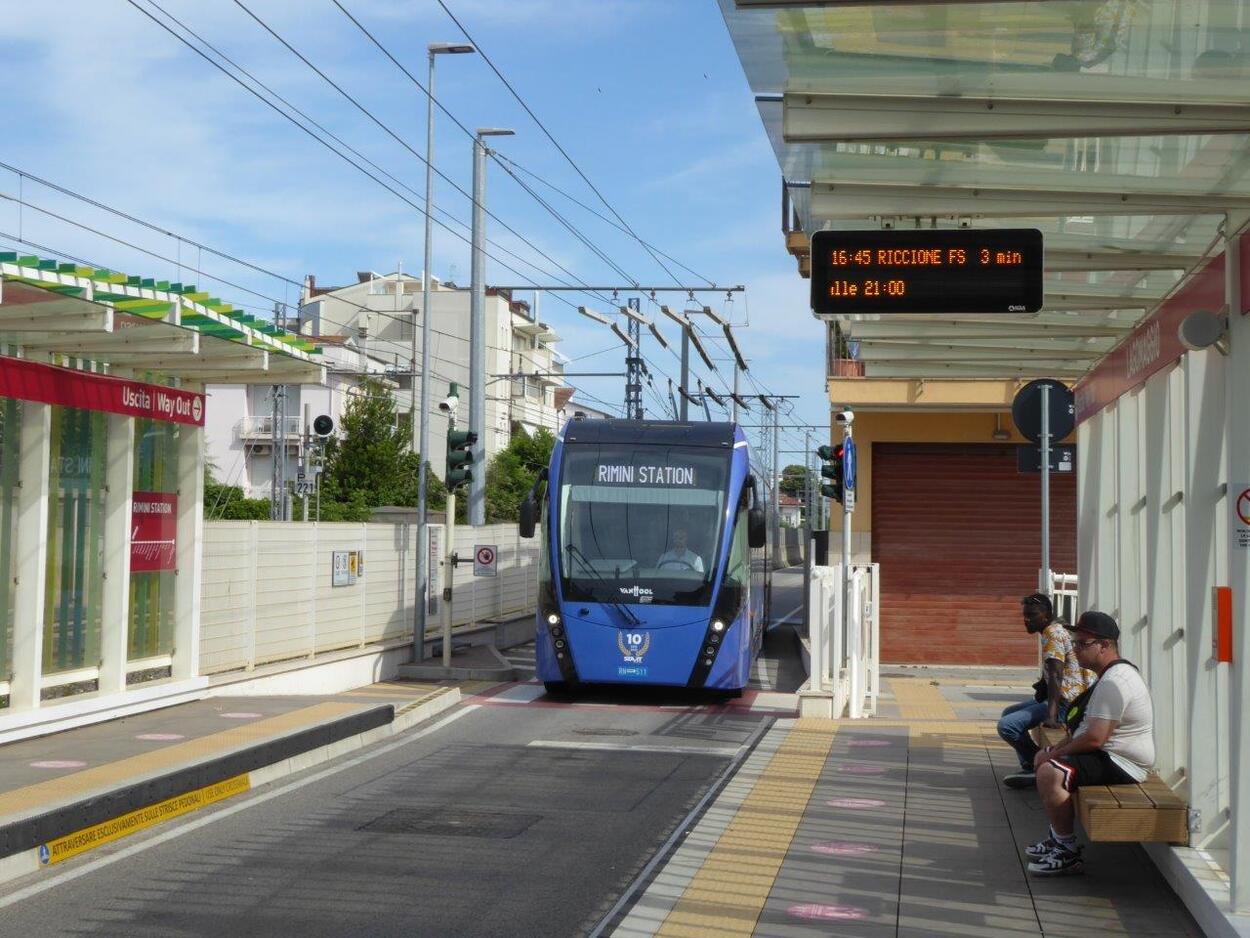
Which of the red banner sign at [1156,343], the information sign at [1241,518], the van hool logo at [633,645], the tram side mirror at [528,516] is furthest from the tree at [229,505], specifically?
the information sign at [1241,518]

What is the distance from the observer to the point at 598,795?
11.2 meters

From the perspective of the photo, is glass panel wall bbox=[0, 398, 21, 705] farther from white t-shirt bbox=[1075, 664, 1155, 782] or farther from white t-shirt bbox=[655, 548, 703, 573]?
white t-shirt bbox=[1075, 664, 1155, 782]

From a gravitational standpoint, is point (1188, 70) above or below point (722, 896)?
above

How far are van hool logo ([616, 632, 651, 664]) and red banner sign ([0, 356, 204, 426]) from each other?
209 inches

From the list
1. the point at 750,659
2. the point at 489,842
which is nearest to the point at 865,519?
the point at 750,659

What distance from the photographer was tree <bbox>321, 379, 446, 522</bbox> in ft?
199

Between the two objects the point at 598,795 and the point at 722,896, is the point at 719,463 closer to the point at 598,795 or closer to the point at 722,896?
the point at 598,795

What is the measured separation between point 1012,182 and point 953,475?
1663 centimetres

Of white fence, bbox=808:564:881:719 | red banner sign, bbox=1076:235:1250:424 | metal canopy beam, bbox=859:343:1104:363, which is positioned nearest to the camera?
red banner sign, bbox=1076:235:1250:424

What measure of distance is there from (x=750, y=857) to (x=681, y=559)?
9420 millimetres

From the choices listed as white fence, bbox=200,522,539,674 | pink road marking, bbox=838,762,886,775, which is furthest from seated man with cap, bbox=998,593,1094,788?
white fence, bbox=200,522,539,674

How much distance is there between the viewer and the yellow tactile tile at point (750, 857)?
7258 millimetres

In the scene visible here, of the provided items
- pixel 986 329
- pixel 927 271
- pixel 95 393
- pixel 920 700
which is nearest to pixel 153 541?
pixel 95 393

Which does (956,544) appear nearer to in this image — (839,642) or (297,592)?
(839,642)
